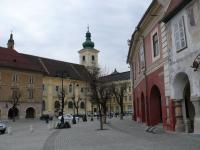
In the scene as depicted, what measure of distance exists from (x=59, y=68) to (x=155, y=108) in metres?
63.0

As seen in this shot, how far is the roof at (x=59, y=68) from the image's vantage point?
78500 mm

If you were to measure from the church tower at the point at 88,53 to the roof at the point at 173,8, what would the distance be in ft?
280

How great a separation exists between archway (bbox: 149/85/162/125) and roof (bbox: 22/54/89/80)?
51.4 metres

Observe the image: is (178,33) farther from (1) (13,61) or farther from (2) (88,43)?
(2) (88,43)

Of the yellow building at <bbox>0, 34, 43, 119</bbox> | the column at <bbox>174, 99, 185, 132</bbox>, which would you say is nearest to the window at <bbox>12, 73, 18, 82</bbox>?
the yellow building at <bbox>0, 34, 43, 119</bbox>

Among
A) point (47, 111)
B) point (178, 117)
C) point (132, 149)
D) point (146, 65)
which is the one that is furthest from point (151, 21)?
point (47, 111)

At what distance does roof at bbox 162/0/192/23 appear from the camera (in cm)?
1535

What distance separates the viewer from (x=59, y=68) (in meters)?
83.6

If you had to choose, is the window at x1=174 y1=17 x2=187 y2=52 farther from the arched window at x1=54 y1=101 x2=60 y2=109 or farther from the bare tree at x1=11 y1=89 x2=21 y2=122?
the arched window at x1=54 y1=101 x2=60 y2=109

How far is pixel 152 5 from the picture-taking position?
762 inches

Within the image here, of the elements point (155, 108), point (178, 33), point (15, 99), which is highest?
point (178, 33)

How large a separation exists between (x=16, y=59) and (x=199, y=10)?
179ft

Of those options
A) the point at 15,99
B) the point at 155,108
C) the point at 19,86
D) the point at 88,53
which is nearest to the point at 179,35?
the point at 155,108

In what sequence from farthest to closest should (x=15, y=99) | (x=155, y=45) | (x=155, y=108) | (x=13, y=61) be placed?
(x=13, y=61) → (x=15, y=99) → (x=155, y=108) → (x=155, y=45)
